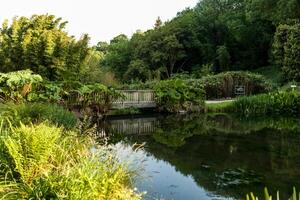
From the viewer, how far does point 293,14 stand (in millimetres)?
37281

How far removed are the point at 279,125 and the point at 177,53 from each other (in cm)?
2662

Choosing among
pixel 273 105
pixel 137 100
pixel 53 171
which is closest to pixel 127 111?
pixel 137 100

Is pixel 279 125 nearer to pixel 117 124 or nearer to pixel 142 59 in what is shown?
pixel 117 124

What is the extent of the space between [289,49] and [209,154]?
24.8 m

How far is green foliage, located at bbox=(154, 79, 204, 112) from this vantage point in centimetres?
2419

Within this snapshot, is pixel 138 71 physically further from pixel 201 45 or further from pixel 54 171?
pixel 54 171

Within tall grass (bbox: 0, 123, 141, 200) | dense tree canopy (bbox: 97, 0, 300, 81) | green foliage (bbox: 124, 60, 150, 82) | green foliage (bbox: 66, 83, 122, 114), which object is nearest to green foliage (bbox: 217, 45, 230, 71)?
dense tree canopy (bbox: 97, 0, 300, 81)

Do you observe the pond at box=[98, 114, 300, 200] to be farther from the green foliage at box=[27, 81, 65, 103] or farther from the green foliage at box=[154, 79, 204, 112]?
the green foliage at box=[154, 79, 204, 112]

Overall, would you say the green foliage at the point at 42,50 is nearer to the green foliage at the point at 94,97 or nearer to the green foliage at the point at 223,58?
the green foliage at the point at 94,97

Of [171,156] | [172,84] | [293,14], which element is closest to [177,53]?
[293,14]

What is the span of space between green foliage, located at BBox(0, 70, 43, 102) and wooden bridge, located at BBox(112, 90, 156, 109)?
635cm

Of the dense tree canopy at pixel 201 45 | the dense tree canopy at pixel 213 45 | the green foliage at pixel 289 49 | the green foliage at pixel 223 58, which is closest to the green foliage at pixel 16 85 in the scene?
the dense tree canopy at pixel 213 45

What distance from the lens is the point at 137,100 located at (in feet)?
79.5

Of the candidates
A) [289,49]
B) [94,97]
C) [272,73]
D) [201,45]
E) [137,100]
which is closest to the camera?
[94,97]
